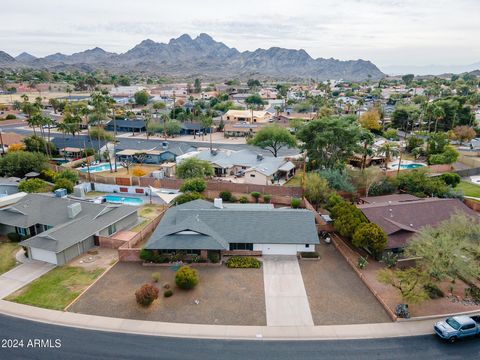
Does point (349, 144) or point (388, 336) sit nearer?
point (388, 336)

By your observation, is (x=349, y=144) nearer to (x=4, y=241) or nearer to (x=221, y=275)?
(x=221, y=275)

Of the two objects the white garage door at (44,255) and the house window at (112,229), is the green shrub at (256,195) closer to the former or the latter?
the house window at (112,229)

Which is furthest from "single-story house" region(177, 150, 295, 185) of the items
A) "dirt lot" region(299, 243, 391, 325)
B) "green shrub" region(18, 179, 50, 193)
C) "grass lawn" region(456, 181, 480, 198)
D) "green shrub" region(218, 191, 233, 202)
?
"grass lawn" region(456, 181, 480, 198)

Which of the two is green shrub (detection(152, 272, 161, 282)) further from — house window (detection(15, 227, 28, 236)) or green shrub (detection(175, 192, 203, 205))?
house window (detection(15, 227, 28, 236))

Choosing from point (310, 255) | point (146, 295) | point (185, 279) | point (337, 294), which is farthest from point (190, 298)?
point (310, 255)

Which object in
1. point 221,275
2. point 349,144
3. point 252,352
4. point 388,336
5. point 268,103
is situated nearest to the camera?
point 252,352

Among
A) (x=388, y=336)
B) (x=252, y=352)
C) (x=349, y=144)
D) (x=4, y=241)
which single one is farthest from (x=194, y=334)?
(x=349, y=144)

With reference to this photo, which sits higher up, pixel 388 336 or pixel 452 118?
pixel 452 118
